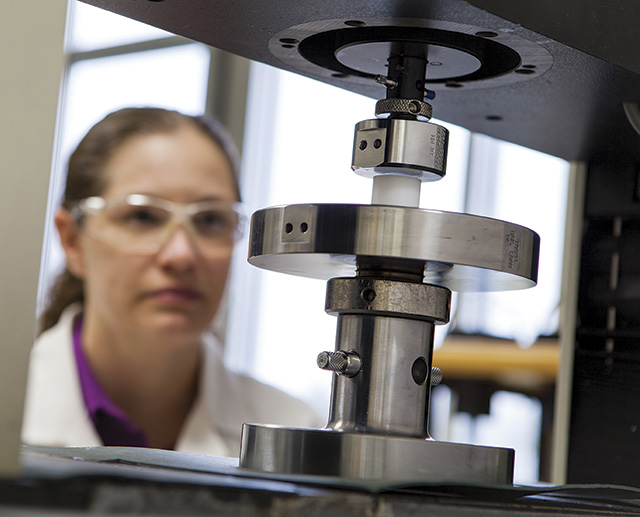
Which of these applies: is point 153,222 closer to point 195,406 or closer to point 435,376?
point 195,406

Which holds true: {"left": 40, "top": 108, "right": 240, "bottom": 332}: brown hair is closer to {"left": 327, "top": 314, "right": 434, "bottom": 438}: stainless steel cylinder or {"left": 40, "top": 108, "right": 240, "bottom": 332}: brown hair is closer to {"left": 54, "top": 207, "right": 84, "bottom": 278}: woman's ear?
{"left": 54, "top": 207, "right": 84, "bottom": 278}: woman's ear

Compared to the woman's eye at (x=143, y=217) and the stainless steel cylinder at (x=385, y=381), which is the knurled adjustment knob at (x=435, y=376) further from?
the woman's eye at (x=143, y=217)

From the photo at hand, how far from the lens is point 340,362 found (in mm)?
394

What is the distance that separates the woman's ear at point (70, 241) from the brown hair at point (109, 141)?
0.02 meters

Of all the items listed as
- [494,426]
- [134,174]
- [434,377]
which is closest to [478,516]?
[434,377]

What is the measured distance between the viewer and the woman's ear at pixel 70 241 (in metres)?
1.54

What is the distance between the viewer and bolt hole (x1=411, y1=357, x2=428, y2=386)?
406 millimetres

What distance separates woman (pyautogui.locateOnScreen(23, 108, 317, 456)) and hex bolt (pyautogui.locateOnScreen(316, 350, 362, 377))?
940 millimetres

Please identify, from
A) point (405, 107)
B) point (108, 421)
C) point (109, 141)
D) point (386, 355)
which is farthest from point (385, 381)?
point (109, 141)

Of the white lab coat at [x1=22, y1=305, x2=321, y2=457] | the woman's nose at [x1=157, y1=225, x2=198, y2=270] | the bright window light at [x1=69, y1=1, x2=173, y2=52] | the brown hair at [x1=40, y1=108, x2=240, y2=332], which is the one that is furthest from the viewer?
the bright window light at [x1=69, y1=1, x2=173, y2=52]

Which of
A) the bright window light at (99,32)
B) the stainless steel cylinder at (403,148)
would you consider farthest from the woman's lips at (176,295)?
the bright window light at (99,32)

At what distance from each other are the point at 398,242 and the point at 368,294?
1.4 inches

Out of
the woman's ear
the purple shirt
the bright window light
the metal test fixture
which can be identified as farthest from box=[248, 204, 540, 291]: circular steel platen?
the bright window light

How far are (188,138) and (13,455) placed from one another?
1265 millimetres
